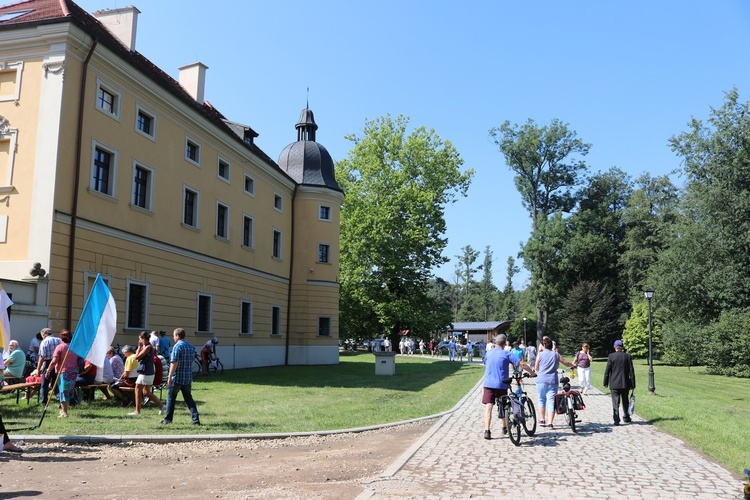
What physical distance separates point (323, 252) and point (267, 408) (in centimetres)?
2408

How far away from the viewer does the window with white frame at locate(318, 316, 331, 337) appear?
123 ft

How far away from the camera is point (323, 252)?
38344 millimetres

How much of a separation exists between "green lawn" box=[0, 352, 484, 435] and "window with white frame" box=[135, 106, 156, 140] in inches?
376

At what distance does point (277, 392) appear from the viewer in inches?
728

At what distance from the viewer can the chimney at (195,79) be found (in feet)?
98.5

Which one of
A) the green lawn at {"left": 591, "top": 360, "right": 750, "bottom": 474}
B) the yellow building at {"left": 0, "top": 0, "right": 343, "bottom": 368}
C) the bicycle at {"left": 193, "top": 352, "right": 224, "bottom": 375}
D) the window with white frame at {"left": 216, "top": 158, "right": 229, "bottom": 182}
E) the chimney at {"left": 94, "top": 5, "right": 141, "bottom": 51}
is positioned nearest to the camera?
the green lawn at {"left": 591, "top": 360, "right": 750, "bottom": 474}

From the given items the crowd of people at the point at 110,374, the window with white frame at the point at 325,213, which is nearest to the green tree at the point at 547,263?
the window with white frame at the point at 325,213

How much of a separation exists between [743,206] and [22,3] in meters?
39.0

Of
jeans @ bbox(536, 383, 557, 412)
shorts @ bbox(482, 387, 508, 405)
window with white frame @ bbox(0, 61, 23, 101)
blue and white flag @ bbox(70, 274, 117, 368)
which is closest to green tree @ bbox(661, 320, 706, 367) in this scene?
jeans @ bbox(536, 383, 557, 412)

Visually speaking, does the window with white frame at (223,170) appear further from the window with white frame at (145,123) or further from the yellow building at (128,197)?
the window with white frame at (145,123)

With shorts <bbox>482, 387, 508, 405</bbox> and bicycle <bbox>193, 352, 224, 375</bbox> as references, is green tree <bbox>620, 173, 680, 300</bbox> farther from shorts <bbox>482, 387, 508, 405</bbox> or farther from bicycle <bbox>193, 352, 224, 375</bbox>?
shorts <bbox>482, 387, 508, 405</bbox>

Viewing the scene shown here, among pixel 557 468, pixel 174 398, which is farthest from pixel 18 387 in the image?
pixel 557 468

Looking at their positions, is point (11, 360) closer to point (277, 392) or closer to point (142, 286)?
point (277, 392)

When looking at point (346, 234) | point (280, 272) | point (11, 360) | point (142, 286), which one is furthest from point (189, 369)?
point (346, 234)
